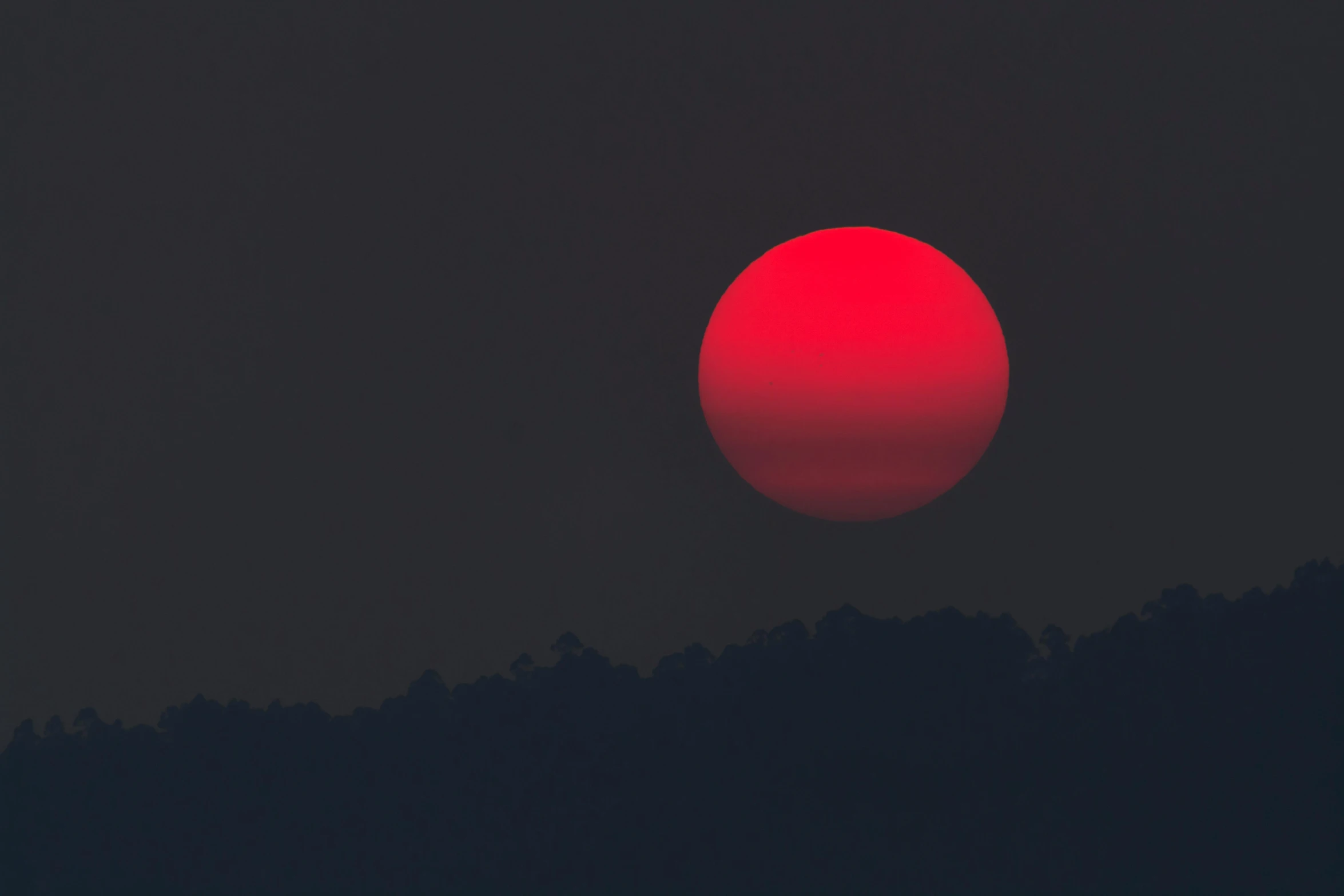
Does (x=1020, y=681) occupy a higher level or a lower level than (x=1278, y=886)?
higher

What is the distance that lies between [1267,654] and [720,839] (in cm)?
399

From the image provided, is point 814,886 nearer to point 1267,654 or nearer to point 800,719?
point 800,719

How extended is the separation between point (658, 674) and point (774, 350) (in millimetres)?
2610

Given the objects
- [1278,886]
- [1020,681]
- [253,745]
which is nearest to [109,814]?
[253,745]

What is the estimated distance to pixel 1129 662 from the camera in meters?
8.79

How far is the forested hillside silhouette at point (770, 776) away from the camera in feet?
26.6

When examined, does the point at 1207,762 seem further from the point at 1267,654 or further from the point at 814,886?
the point at 814,886

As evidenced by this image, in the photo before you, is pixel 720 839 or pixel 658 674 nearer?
pixel 720 839

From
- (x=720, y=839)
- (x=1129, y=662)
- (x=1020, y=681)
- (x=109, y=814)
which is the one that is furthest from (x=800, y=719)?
(x=109, y=814)

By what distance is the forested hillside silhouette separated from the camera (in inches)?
319

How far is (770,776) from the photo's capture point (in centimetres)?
824

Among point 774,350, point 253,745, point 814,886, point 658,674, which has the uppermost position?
point 774,350

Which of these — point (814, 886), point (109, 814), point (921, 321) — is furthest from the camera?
point (109, 814)

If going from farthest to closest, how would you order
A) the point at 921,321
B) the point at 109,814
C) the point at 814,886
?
the point at 109,814, the point at 814,886, the point at 921,321
